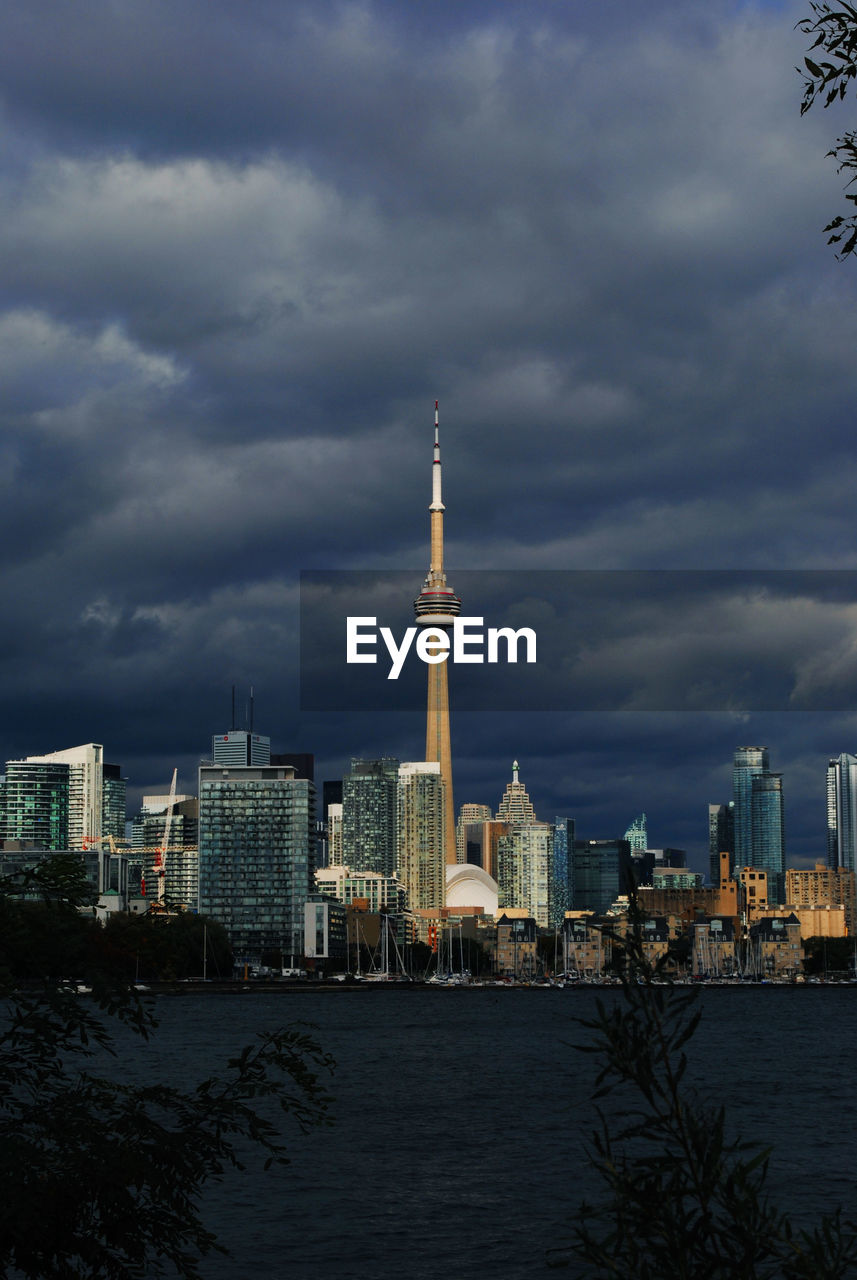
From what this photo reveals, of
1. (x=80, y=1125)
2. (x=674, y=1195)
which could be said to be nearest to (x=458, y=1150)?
(x=80, y=1125)

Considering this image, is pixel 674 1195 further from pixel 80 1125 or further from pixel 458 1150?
pixel 458 1150

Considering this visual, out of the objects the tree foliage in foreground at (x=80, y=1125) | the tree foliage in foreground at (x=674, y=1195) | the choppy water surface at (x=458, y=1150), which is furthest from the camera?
the choppy water surface at (x=458, y=1150)

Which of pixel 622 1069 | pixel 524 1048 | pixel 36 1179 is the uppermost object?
pixel 622 1069

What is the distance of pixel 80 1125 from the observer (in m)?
14.2

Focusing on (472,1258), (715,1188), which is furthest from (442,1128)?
(715,1188)

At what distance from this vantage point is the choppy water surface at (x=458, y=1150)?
1553 inches

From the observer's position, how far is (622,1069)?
8719mm

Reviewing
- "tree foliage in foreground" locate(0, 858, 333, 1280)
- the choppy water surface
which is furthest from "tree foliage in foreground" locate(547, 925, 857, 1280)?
"tree foliage in foreground" locate(0, 858, 333, 1280)

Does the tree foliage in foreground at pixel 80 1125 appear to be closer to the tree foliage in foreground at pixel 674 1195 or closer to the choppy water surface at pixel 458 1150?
the choppy water surface at pixel 458 1150

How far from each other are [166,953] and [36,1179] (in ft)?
7.99

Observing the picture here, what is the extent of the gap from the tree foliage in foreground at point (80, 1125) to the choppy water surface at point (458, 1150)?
3459 mm

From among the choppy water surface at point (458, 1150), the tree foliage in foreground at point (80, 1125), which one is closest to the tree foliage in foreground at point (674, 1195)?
the choppy water surface at point (458, 1150)

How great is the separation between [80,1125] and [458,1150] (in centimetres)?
4667

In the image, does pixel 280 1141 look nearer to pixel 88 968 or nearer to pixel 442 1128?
pixel 442 1128
